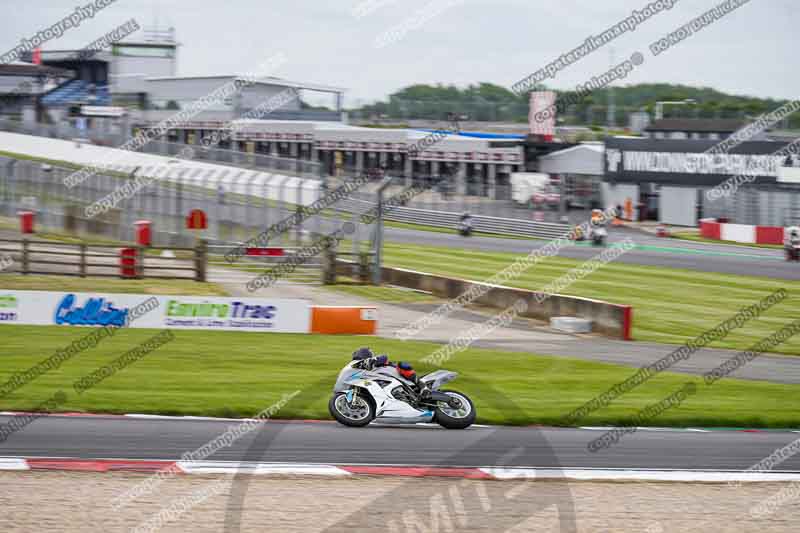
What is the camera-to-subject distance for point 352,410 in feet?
41.3

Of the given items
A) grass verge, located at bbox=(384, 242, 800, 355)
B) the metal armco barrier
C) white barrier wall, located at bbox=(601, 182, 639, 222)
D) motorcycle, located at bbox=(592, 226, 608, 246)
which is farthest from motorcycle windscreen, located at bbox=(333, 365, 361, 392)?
white barrier wall, located at bbox=(601, 182, 639, 222)

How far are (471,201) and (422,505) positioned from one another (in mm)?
41011

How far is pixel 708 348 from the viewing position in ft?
70.8

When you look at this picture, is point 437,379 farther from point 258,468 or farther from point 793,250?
point 793,250

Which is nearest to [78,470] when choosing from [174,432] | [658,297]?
[174,432]

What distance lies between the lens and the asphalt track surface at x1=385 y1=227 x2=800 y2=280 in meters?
35.2

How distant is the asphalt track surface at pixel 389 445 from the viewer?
11109 millimetres

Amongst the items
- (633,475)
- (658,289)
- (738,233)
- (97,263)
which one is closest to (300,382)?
(633,475)

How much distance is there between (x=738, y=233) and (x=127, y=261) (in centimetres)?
3050

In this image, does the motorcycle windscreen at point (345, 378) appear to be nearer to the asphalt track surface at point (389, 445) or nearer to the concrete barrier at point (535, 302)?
the asphalt track surface at point (389, 445)

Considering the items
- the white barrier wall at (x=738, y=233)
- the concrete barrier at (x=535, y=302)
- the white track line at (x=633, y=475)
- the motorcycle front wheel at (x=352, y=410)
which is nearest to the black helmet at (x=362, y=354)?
the motorcycle front wheel at (x=352, y=410)

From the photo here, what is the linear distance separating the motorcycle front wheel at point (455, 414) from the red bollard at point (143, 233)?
20005 mm

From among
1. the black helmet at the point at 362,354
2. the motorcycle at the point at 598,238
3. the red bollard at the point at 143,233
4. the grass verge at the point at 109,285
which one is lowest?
the grass verge at the point at 109,285

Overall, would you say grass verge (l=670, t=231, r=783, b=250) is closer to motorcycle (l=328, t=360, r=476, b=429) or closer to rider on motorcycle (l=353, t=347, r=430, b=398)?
motorcycle (l=328, t=360, r=476, b=429)
